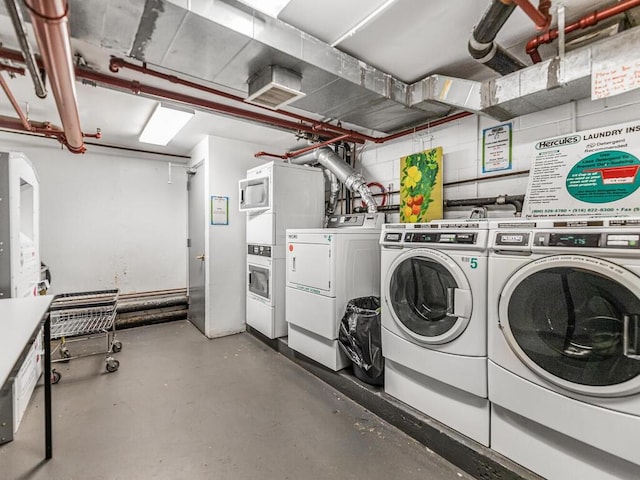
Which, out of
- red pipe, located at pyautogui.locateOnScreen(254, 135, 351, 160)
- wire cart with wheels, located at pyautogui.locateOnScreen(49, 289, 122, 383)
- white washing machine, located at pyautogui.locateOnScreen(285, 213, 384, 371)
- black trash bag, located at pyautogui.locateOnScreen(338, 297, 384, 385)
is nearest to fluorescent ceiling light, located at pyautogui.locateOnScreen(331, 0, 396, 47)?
red pipe, located at pyautogui.locateOnScreen(254, 135, 351, 160)

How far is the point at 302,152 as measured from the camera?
378 cm

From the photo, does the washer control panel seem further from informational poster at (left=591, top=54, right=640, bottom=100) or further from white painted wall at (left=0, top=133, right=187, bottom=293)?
informational poster at (left=591, top=54, right=640, bottom=100)

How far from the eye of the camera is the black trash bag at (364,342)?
2283 mm

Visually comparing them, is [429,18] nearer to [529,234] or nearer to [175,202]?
[529,234]

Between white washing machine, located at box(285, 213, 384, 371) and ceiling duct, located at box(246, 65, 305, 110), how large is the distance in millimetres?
1118

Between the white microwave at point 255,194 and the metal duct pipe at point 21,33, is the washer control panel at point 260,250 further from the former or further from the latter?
the metal duct pipe at point 21,33

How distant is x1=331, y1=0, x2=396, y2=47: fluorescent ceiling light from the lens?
1.58 m

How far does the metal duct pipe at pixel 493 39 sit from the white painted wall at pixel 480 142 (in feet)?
1.64

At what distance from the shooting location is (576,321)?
1.33 meters

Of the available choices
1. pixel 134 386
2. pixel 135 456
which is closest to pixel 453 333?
pixel 135 456

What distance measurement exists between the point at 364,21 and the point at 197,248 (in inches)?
133

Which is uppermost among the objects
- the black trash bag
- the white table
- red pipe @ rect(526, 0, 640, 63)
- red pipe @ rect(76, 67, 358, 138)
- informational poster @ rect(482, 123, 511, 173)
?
red pipe @ rect(76, 67, 358, 138)

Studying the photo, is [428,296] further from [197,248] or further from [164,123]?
[197,248]

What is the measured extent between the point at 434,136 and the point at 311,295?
1.86 metres
